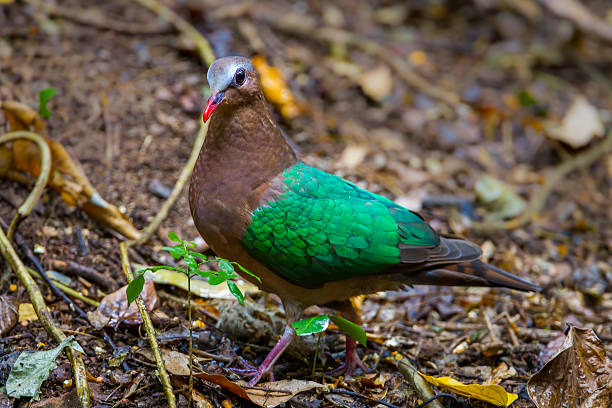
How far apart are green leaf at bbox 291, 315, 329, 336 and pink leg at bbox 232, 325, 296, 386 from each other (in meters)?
0.48

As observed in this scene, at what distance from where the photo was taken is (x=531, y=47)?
891 centimetres

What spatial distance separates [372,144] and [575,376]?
356 cm

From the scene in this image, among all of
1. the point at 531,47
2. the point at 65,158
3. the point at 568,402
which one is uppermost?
the point at 65,158

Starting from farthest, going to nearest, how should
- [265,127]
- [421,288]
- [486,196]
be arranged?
[486,196] < [421,288] < [265,127]

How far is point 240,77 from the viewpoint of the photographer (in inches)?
142

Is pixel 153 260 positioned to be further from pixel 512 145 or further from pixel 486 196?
pixel 512 145

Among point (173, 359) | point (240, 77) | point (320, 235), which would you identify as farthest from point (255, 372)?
point (240, 77)

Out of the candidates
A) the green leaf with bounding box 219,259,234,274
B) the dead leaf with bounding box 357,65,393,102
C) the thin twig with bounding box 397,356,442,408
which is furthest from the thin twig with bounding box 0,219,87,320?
the dead leaf with bounding box 357,65,393,102

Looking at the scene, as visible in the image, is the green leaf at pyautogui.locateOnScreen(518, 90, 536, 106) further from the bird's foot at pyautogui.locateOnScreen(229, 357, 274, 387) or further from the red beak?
the bird's foot at pyautogui.locateOnScreen(229, 357, 274, 387)

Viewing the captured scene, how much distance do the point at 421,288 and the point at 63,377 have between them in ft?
9.40

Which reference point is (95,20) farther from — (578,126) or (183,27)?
(578,126)

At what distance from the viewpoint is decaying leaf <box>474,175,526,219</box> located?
6374 millimetres

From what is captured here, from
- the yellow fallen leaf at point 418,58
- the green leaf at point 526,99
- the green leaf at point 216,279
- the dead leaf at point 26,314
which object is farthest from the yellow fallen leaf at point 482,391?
the yellow fallen leaf at point 418,58

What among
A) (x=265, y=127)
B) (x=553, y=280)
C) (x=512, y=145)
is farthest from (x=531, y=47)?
(x=265, y=127)
